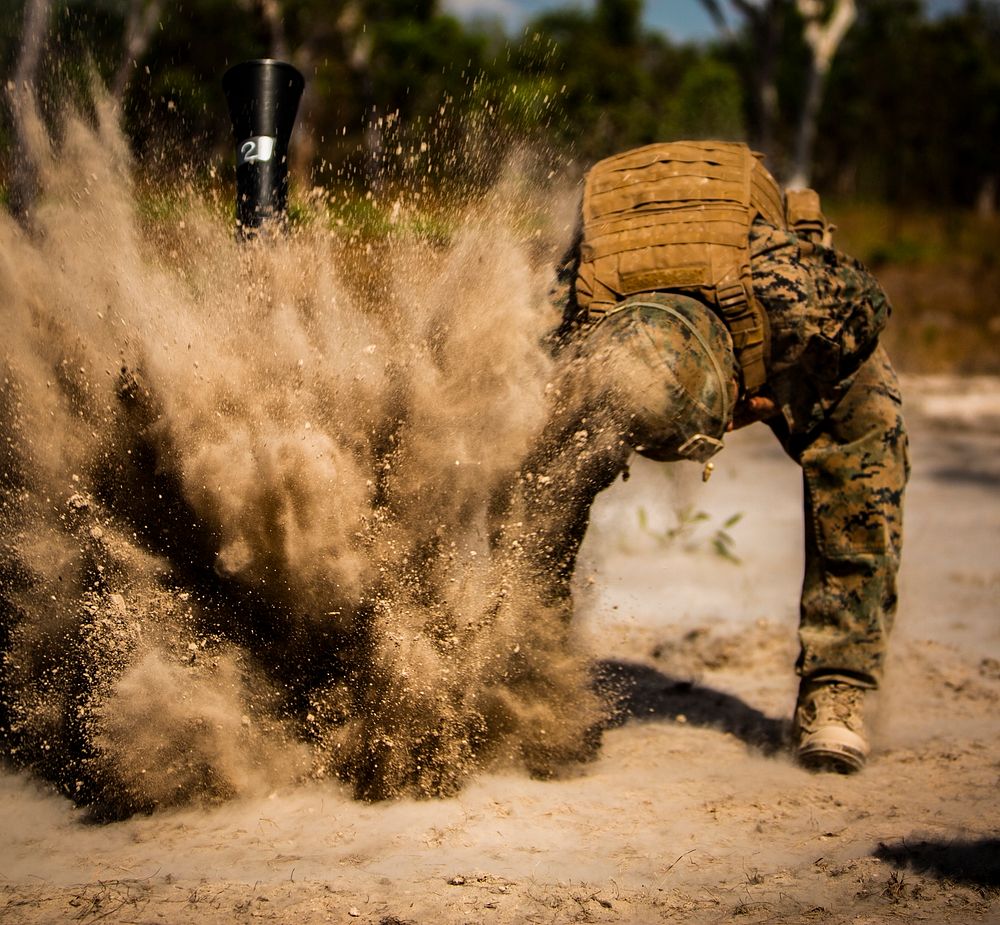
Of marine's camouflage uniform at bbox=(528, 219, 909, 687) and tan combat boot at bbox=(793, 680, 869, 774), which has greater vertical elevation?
marine's camouflage uniform at bbox=(528, 219, 909, 687)

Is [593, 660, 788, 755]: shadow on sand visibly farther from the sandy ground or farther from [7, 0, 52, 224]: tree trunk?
[7, 0, 52, 224]: tree trunk

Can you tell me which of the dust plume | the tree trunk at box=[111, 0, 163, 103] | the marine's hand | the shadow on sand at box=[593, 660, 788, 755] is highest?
the tree trunk at box=[111, 0, 163, 103]

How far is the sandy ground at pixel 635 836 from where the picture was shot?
1.90 meters

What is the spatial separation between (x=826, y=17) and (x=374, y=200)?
14.1 meters

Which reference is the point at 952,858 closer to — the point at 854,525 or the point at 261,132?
the point at 854,525

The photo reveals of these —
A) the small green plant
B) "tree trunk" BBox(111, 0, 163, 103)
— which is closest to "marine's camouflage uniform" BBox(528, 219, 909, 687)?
the small green plant

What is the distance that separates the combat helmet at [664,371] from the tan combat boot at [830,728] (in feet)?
2.44

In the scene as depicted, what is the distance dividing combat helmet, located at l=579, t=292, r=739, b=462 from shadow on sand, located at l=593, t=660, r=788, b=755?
2.48 ft

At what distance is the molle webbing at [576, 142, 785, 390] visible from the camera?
2.59 metres

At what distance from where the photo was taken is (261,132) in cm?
257

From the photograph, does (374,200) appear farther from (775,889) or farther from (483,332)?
(775,889)

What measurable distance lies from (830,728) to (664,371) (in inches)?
40.7

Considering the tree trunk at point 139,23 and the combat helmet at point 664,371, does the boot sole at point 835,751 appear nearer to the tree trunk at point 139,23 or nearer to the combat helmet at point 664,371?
the combat helmet at point 664,371

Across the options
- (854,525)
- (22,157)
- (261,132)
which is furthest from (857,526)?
(22,157)
